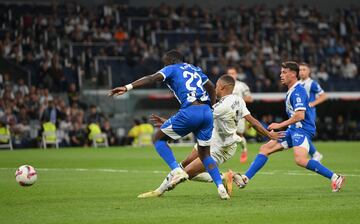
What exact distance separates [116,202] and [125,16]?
3206cm

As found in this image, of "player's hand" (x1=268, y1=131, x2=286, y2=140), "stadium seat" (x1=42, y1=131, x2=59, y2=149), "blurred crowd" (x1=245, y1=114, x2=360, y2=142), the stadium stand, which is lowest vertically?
"blurred crowd" (x1=245, y1=114, x2=360, y2=142)

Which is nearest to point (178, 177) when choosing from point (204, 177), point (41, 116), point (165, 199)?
point (165, 199)

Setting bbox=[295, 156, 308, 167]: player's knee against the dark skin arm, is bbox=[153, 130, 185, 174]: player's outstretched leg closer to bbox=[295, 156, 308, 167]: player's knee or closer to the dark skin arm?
the dark skin arm

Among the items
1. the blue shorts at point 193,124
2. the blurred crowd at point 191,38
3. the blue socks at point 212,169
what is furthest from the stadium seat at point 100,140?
the blue socks at point 212,169

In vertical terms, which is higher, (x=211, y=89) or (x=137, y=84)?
(x=137, y=84)

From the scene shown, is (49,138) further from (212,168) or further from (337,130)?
(212,168)

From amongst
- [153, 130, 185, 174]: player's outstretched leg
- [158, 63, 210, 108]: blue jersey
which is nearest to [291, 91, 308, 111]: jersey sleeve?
[158, 63, 210, 108]: blue jersey

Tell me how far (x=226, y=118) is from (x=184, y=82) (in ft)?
5.26

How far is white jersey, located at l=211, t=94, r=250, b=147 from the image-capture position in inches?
558

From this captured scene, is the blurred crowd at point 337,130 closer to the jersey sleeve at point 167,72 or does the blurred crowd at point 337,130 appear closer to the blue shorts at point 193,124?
the blue shorts at point 193,124

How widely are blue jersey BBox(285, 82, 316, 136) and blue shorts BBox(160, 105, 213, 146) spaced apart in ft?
6.23

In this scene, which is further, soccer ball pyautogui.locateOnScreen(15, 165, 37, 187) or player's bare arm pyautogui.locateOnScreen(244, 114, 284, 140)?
soccer ball pyautogui.locateOnScreen(15, 165, 37, 187)

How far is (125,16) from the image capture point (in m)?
44.0

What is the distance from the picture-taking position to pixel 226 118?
1433 cm
